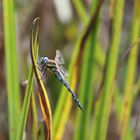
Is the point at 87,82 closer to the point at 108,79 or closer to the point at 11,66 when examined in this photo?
the point at 108,79

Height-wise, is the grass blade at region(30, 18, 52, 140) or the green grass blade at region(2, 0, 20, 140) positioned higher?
the green grass blade at region(2, 0, 20, 140)

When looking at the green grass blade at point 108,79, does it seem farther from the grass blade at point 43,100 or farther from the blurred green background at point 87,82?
the grass blade at point 43,100

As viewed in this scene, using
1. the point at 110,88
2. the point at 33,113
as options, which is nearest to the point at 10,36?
the point at 33,113

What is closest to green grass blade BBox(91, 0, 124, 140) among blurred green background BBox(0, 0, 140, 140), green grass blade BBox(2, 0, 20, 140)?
blurred green background BBox(0, 0, 140, 140)

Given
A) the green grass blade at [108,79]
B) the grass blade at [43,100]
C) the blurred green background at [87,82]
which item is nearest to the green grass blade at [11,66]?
the blurred green background at [87,82]

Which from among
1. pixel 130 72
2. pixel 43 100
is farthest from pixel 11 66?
pixel 130 72

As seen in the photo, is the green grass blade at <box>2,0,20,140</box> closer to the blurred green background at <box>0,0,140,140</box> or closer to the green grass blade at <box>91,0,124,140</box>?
the blurred green background at <box>0,0,140,140</box>
